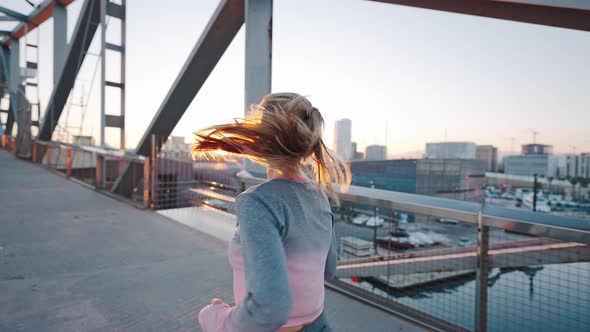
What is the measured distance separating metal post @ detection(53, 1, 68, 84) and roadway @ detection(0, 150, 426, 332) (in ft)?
30.3

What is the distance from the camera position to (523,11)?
76.6 inches

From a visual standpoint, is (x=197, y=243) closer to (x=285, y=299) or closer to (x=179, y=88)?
(x=179, y=88)

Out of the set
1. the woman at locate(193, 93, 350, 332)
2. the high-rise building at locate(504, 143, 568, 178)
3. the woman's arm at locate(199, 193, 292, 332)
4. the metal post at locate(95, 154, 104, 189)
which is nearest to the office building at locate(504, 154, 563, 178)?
the high-rise building at locate(504, 143, 568, 178)

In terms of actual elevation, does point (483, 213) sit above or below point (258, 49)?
below

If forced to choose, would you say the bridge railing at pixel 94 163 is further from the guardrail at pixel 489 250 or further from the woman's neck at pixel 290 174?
the woman's neck at pixel 290 174

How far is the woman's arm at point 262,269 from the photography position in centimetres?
71

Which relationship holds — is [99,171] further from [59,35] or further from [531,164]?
[531,164]

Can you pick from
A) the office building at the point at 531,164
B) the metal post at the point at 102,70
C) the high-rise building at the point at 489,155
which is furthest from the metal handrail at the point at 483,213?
the office building at the point at 531,164

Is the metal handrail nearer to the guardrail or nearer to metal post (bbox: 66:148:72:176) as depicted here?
the guardrail

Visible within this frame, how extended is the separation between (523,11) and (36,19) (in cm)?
1892

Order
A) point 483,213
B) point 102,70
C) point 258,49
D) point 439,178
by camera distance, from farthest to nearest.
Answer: point 439,178 → point 102,70 → point 258,49 → point 483,213

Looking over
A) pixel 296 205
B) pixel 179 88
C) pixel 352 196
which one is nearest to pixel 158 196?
pixel 179 88

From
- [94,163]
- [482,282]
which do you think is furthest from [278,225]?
[94,163]

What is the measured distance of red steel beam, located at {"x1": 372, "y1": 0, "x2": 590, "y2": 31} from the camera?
1754 millimetres
